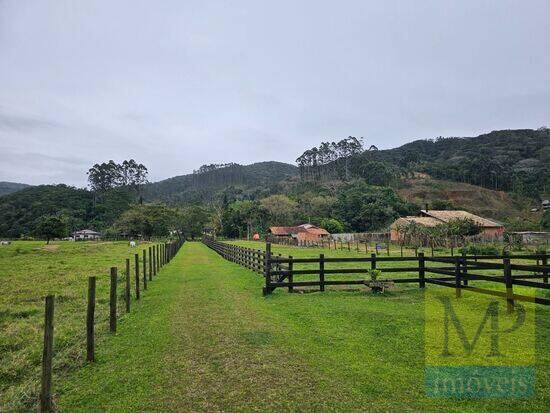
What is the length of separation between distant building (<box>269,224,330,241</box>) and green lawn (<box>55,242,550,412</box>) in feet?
222

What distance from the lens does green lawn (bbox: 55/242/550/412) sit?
4.60m

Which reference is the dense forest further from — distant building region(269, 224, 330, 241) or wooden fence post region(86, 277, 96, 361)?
wooden fence post region(86, 277, 96, 361)

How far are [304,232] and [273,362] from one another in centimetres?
7894

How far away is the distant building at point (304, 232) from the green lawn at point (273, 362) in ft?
222

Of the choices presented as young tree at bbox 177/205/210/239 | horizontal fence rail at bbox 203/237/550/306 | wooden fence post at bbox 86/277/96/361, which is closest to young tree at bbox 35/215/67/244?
young tree at bbox 177/205/210/239

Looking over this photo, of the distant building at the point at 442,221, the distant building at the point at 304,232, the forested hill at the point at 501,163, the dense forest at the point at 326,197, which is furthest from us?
the forested hill at the point at 501,163

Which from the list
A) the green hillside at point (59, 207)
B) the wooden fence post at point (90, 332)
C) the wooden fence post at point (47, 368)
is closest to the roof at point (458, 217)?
the wooden fence post at point (90, 332)

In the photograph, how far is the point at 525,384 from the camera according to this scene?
5.02 m

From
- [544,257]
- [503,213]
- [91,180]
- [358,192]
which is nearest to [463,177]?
[503,213]

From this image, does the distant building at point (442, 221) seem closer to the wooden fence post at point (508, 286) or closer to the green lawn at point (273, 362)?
the wooden fence post at point (508, 286)

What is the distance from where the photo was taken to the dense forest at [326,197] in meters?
93.3

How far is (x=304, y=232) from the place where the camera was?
8456 cm

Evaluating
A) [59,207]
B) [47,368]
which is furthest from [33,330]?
[59,207]

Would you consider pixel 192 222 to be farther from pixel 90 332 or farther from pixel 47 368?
pixel 47 368
